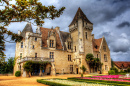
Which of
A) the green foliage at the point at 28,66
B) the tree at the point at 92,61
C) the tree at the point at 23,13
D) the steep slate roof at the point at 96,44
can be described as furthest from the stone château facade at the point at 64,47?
the tree at the point at 23,13

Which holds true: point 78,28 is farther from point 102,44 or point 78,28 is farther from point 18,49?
point 18,49

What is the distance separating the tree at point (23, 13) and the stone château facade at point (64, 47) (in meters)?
18.5

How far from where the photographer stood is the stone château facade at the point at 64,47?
29542 millimetres

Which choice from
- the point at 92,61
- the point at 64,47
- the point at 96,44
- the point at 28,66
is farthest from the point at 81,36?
the point at 28,66

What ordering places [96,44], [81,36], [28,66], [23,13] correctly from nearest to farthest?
1. [23,13]
2. [28,66]
3. [81,36]
4. [96,44]

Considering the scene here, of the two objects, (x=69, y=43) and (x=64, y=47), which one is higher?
(x=69, y=43)

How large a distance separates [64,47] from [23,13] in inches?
1060

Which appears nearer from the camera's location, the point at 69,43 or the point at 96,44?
the point at 69,43

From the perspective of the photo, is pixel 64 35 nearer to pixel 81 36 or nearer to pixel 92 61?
pixel 81 36

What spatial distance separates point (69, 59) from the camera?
34656 millimetres

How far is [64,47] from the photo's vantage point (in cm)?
3441

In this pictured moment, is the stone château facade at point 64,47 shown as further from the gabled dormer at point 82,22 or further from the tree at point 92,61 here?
the tree at point 92,61

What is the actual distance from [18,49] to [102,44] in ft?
79.8

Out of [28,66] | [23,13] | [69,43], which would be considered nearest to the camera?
[23,13]
